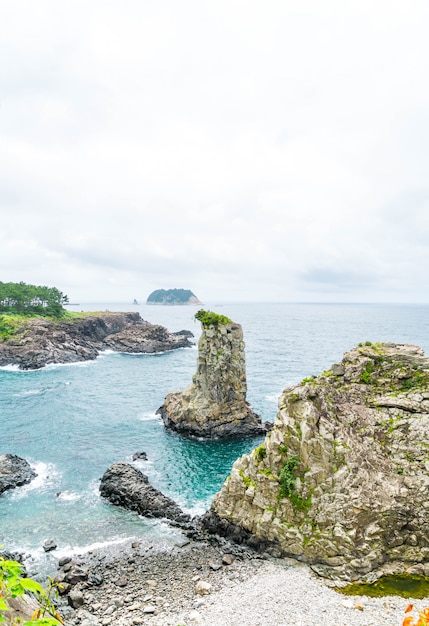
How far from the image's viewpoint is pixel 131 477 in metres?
37.8

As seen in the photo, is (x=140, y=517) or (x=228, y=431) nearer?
(x=140, y=517)

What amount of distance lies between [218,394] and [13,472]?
2617cm

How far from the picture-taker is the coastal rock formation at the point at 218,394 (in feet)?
171

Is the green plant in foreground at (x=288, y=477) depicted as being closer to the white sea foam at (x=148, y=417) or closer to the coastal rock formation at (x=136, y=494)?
the coastal rock formation at (x=136, y=494)

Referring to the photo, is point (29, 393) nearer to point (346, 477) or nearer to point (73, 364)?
point (73, 364)

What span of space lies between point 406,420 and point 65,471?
35464mm

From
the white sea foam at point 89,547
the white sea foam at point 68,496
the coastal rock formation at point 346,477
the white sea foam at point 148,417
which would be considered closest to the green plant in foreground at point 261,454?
the coastal rock formation at point 346,477

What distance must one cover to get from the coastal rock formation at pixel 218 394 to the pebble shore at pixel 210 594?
77.2 feet

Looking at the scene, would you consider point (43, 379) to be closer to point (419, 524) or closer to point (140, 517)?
point (140, 517)

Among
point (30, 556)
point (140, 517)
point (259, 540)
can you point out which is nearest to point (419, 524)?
point (259, 540)

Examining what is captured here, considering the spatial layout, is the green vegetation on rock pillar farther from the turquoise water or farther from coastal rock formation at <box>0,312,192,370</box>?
coastal rock formation at <box>0,312,192,370</box>

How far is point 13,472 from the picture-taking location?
40.0m

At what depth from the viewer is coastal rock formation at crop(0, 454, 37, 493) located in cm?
3822

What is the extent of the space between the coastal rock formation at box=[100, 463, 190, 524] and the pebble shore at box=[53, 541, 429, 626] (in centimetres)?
459
